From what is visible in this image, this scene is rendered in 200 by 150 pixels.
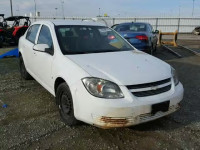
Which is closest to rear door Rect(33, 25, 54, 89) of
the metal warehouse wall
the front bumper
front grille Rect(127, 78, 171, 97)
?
the front bumper

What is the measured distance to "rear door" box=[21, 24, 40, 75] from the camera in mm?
4698

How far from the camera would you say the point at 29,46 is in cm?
480

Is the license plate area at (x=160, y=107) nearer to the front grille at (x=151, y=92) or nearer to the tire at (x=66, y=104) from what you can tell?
the front grille at (x=151, y=92)

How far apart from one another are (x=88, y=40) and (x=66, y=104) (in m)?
1.31

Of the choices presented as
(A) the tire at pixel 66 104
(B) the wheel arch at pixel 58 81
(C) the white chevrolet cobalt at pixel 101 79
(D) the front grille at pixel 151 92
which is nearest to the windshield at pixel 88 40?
(C) the white chevrolet cobalt at pixel 101 79

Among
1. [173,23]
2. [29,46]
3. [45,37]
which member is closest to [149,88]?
[45,37]

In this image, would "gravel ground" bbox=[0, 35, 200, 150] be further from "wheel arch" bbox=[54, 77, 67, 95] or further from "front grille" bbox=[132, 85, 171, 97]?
"front grille" bbox=[132, 85, 171, 97]

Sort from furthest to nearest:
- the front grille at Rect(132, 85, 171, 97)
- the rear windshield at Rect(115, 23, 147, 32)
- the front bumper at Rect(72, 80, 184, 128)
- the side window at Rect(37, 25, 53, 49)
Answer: the rear windshield at Rect(115, 23, 147, 32)
the side window at Rect(37, 25, 53, 49)
the front grille at Rect(132, 85, 171, 97)
the front bumper at Rect(72, 80, 184, 128)

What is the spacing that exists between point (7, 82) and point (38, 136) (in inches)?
120

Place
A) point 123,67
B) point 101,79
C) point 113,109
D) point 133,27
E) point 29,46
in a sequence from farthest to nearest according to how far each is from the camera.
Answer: point 133,27, point 29,46, point 123,67, point 101,79, point 113,109

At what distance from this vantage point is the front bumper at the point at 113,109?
8.77ft

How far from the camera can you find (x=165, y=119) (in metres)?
3.59

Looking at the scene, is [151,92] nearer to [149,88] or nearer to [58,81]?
[149,88]

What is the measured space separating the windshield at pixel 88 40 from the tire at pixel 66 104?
0.61 m
